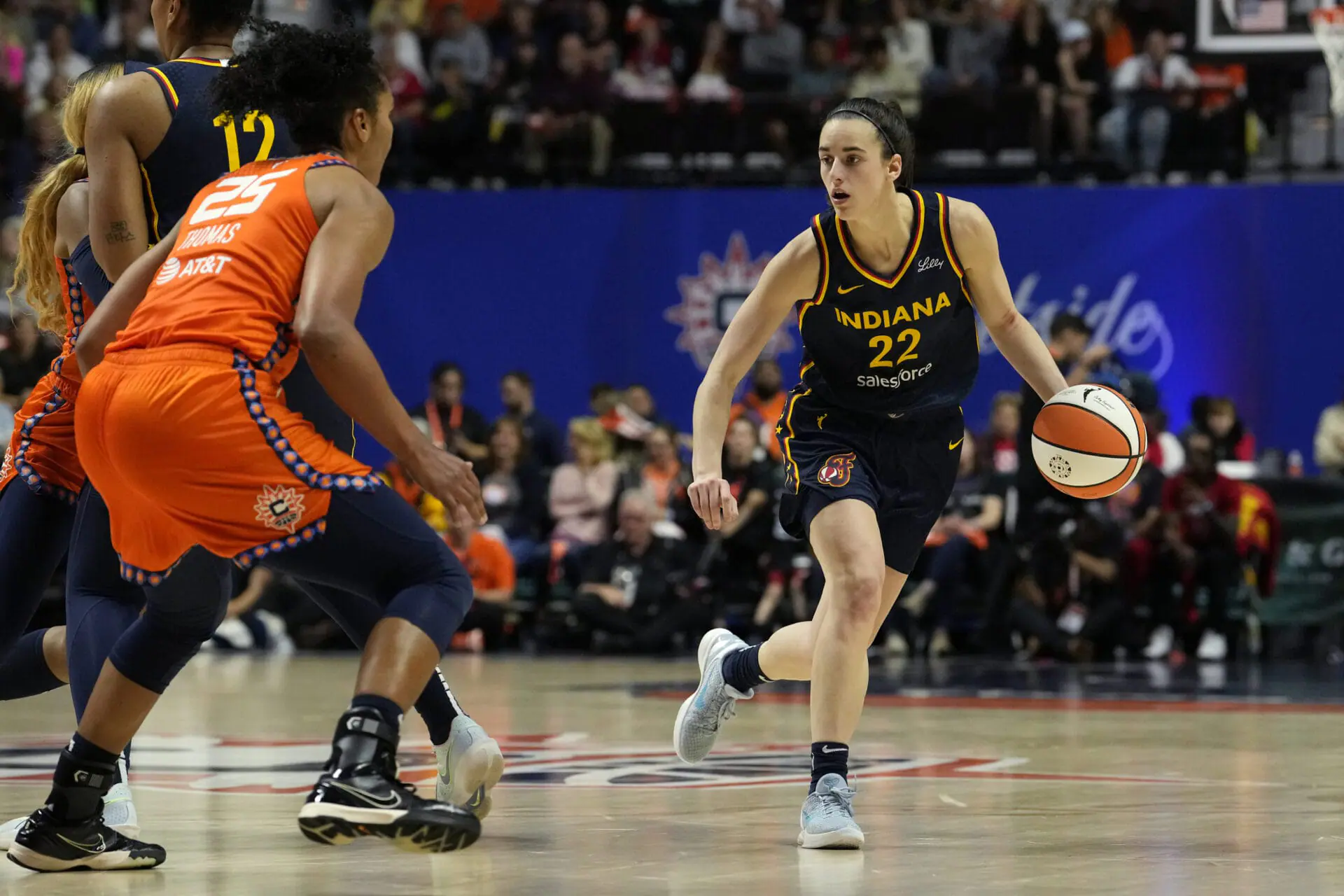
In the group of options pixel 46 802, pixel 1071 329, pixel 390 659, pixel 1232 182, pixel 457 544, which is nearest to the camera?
pixel 390 659

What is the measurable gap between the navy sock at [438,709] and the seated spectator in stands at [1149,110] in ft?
40.1

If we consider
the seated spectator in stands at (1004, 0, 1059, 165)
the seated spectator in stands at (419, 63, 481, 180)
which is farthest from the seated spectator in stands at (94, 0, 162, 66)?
the seated spectator in stands at (1004, 0, 1059, 165)

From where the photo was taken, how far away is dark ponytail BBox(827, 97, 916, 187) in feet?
17.3

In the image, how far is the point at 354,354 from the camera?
153 inches

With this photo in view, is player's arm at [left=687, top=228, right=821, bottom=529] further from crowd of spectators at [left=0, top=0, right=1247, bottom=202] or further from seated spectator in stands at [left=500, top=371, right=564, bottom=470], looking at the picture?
crowd of spectators at [left=0, top=0, right=1247, bottom=202]

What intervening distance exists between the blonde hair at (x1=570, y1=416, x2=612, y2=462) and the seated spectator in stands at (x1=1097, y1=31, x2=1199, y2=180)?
15.8 ft

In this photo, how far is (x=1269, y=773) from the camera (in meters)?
6.44

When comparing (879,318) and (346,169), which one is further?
(879,318)

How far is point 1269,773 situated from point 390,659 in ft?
11.5

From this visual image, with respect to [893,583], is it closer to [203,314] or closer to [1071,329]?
[203,314]

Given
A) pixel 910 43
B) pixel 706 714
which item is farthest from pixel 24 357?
pixel 706 714

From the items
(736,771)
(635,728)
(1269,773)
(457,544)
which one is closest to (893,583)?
(736,771)

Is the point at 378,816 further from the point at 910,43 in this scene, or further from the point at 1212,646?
the point at 910,43

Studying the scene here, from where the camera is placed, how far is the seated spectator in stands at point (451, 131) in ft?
56.3
